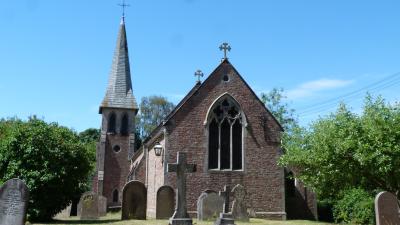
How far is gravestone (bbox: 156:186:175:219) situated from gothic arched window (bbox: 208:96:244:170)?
11.3 ft

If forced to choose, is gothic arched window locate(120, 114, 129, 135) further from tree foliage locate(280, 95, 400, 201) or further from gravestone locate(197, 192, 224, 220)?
tree foliage locate(280, 95, 400, 201)

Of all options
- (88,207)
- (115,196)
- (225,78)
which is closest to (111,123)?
(115,196)

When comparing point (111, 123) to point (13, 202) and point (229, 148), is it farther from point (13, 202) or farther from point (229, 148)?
point (13, 202)

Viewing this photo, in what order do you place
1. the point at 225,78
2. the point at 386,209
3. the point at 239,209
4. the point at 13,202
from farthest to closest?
1. the point at 225,78
2. the point at 239,209
3. the point at 386,209
4. the point at 13,202

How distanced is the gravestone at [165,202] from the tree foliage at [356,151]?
657 cm

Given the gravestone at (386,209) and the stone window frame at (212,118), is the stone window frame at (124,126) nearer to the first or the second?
the stone window frame at (212,118)

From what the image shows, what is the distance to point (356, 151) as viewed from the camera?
17.0 m

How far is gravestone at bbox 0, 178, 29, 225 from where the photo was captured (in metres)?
12.6

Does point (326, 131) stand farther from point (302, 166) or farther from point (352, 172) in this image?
point (302, 166)

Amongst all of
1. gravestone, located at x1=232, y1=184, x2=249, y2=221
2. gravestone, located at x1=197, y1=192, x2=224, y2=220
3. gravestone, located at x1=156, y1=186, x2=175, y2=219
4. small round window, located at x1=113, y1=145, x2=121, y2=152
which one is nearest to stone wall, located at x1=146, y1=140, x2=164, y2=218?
gravestone, located at x1=156, y1=186, x2=175, y2=219

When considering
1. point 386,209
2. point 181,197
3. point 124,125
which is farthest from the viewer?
point 124,125

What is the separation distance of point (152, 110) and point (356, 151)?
45.7 m

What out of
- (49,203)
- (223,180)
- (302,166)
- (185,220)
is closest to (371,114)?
(302,166)

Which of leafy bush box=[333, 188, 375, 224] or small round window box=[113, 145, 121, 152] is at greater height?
small round window box=[113, 145, 121, 152]
